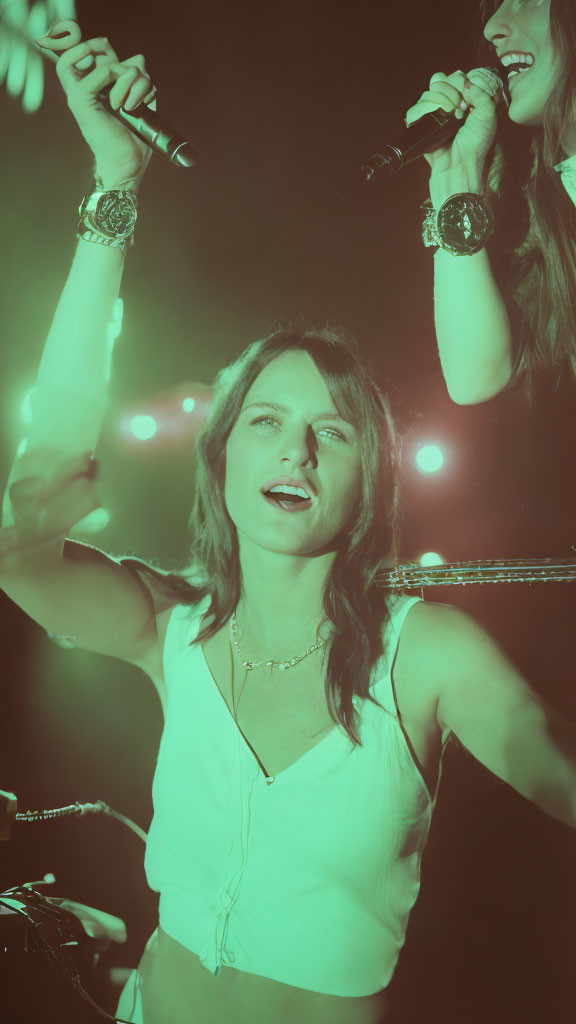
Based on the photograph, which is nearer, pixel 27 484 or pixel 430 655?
pixel 430 655

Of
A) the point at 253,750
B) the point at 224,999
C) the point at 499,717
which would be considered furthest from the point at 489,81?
the point at 224,999

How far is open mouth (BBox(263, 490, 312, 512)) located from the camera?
3.69 feet

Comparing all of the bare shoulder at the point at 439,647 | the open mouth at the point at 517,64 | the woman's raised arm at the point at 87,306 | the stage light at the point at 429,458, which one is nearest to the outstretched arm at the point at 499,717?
the bare shoulder at the point at 439,647

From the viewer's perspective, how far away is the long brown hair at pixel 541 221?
1209 mm

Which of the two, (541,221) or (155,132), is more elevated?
(155,132)

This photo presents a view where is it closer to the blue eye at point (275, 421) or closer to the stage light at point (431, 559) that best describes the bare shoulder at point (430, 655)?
the stage light at point (431, 559)

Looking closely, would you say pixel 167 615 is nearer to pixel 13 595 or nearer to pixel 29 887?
pixel 13 595

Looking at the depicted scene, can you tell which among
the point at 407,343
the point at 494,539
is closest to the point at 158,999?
the point at 494,539

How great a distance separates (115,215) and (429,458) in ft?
2.25

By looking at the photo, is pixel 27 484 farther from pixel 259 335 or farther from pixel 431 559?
pixel 431 559

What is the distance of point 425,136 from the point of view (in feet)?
3.82

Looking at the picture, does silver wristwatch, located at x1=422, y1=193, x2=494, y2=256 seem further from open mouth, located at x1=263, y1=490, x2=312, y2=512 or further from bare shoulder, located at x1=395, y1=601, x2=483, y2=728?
bare shoulder, located at x1=395, y1=601, x2=483, y2=728

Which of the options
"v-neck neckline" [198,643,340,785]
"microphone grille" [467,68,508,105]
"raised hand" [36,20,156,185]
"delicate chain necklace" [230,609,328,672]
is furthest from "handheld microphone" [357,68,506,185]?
"v-neck neckline" [198,643,340,785]

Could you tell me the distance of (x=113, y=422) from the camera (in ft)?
4.11
